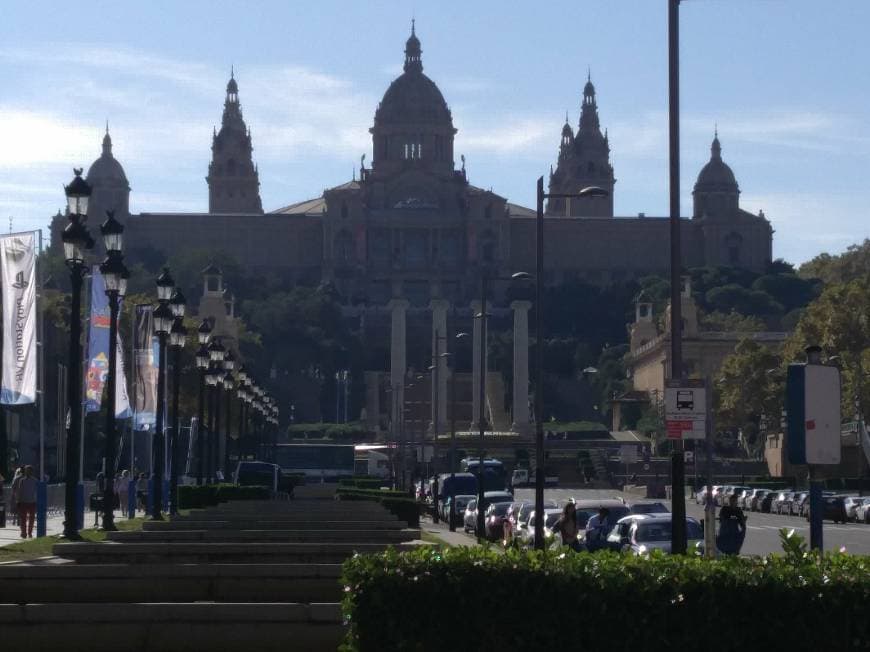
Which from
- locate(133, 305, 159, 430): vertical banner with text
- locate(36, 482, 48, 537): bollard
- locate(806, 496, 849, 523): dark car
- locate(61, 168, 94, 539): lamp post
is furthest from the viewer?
locate(806, 496, 849, 523): dark car

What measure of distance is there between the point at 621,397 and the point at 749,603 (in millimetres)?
132960

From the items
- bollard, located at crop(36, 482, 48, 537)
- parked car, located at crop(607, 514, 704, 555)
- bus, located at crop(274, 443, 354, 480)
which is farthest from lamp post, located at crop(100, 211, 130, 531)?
bus, located at crop(274, 443, 354, 480)

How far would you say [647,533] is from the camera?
91.6 feet

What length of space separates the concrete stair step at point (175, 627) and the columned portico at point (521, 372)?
12404 cm

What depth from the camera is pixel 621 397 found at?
143375 mm

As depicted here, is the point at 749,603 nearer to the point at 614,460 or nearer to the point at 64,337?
the point at 64,337

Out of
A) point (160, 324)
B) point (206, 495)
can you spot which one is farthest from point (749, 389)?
point (160, 324)

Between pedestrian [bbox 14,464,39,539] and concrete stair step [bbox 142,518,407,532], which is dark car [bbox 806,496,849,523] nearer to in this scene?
pedestrian [bbox 14,464,39,539]

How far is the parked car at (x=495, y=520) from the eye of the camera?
4300 cm

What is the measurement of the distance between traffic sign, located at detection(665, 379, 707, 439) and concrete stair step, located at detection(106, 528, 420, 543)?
104 inches

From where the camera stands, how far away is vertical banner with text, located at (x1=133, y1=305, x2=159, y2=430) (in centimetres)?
4369

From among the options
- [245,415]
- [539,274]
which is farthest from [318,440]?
[539,274]

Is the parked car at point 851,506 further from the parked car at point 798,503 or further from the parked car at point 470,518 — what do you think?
the parked car at point 470,518

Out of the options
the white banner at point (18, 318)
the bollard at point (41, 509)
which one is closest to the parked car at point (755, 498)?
the white banner at point (18, 318)
